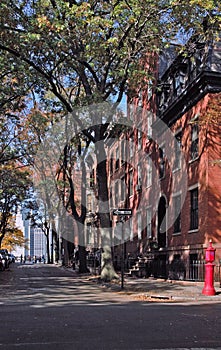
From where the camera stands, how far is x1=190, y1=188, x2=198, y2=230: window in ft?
78.1

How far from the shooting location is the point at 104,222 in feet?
76.7

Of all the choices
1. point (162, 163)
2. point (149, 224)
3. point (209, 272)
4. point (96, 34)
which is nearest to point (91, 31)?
point (96, 34)

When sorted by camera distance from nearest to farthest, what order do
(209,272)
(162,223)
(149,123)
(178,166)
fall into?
(209,272) → (178,166) → (162,223) → (149,123)

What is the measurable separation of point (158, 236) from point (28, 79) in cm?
1289

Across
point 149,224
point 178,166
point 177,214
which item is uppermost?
point 178,166

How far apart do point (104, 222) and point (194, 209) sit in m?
4.46

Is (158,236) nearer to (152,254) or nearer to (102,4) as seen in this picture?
(152,254)

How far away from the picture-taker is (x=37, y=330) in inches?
325

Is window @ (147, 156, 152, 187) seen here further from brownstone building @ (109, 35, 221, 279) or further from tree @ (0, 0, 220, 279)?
tree @ (0, 0, 220, 279)

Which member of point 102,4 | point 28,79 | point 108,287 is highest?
point 102,4

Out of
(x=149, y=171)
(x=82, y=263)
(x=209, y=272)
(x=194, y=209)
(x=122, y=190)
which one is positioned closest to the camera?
(x=209, y=272)

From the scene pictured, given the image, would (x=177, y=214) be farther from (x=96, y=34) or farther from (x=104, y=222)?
(x=96, y=34)

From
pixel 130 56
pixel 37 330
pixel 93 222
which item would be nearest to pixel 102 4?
pixel 130 56

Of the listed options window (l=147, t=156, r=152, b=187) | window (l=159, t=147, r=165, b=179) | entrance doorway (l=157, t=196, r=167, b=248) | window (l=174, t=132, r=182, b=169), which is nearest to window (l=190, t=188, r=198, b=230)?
window (l=174, t=132, r=182, b=169)
